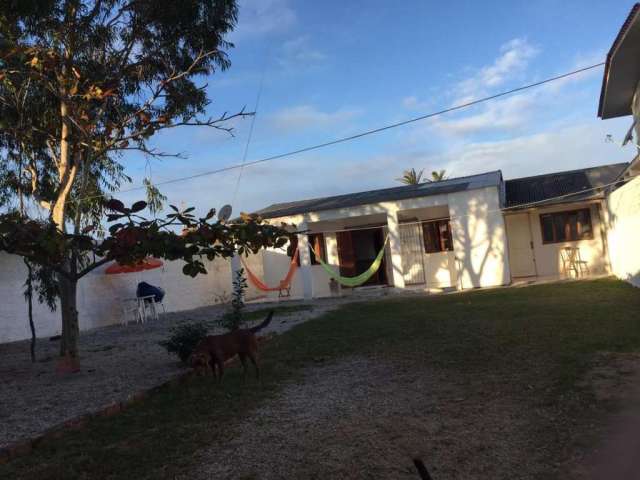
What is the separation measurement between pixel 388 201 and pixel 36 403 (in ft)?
33.8

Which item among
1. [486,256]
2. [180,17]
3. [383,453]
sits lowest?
[383,453]

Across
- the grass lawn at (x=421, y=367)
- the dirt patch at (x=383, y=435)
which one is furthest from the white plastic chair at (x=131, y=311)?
the dirt patch at (x=383, y=435)

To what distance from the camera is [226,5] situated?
28.7ft

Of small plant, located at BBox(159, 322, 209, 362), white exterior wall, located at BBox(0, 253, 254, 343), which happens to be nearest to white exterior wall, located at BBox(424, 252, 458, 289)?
white exterior wall, located at BBox(0, 253, 254, 343)

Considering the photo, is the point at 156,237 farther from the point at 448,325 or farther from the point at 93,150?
the point at 448,325

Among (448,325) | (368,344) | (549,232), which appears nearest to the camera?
(368,344)

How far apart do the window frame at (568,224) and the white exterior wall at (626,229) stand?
2.23 m

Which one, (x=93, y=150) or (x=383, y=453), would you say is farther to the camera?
(x=93, y=150)

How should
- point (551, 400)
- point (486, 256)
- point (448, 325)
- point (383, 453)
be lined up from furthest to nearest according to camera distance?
1. point (486, 256)
2. point (448, 325)
3. point (551, 400)
4. point (383, 453)

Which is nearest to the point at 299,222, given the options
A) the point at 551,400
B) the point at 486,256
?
the point at 486,256

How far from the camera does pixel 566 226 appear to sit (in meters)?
15.1

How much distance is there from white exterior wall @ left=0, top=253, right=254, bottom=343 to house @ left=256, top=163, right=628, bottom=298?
5.86 ft

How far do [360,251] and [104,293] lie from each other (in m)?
7.49

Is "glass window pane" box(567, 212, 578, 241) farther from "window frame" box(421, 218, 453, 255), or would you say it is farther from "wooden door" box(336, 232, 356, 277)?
"wooden door" box(336, 232, 356, 277)
